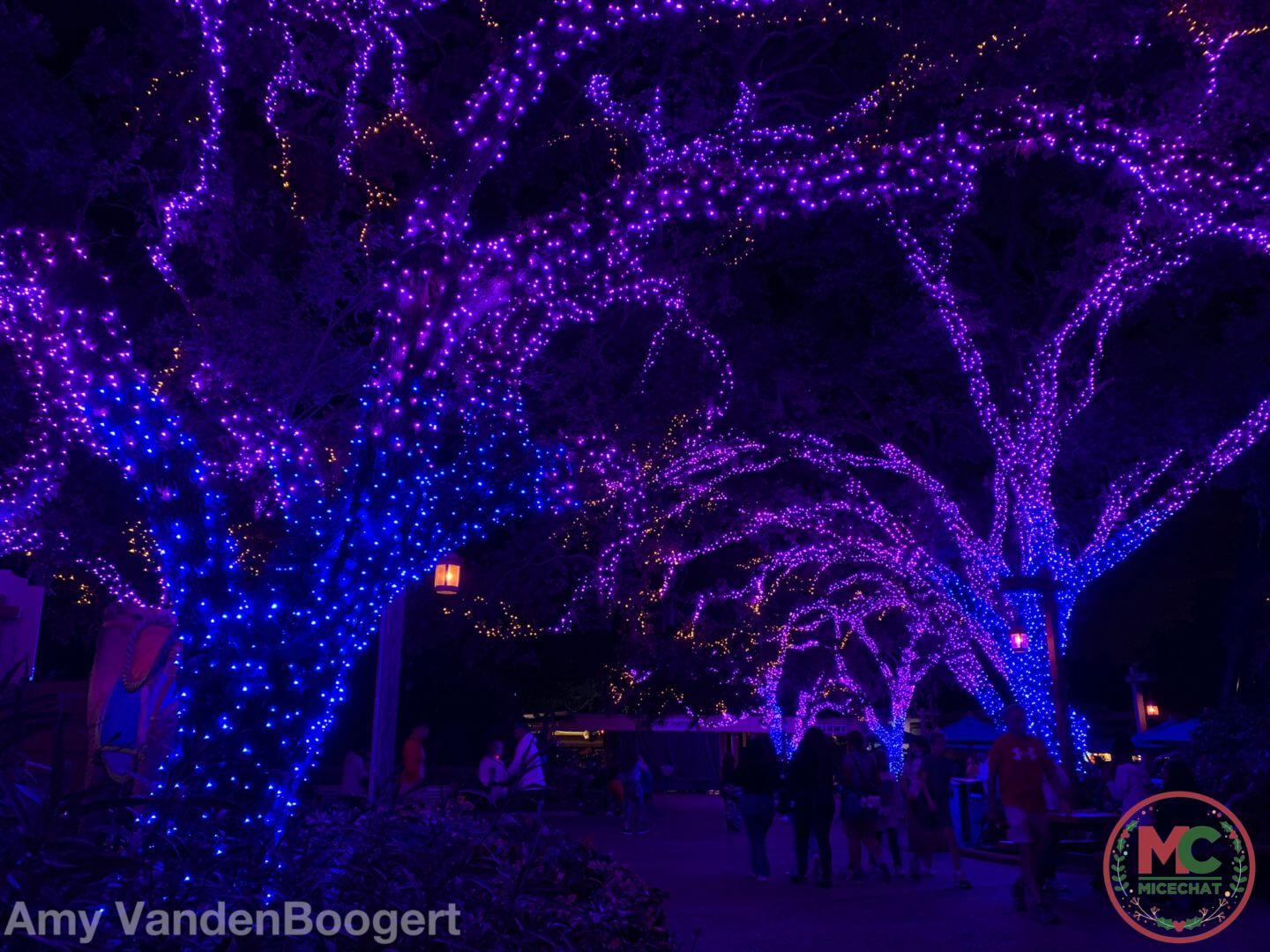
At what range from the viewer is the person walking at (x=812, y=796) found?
34.8 ft

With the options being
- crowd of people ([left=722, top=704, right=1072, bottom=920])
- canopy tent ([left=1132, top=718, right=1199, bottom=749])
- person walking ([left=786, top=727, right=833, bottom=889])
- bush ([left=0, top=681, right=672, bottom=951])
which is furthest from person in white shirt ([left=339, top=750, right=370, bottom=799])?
canopy tent ([left=1132, top=718, right=1199, bottom=749])

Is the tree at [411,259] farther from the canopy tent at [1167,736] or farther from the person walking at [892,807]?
the canopy tent at [1167,736]

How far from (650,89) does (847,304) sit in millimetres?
8185

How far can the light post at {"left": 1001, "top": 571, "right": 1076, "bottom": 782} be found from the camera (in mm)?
14156

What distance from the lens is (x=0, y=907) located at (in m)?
2.84

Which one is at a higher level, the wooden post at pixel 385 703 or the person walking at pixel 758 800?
the wooden post at pixel 385 703

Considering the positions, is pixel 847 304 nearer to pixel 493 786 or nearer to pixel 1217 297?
pixel 1217 297

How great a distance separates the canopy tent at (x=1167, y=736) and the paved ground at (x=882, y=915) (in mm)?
9081

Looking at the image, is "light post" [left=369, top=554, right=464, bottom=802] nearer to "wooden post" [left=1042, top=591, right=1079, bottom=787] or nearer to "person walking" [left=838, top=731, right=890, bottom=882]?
"person walking" [left=838, top=731, right=890, bottom=882]

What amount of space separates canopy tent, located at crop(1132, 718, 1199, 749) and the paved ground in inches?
358

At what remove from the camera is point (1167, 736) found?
66.8 feet

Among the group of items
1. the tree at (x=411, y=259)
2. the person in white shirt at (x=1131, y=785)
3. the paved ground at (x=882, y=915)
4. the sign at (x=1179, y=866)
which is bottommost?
the paved ground at (x=882, y=915)

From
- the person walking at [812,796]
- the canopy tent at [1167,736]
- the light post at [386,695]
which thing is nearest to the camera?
the light post at [386,695]

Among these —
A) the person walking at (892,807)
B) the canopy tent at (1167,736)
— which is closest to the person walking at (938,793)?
the person walking at (892,807)
